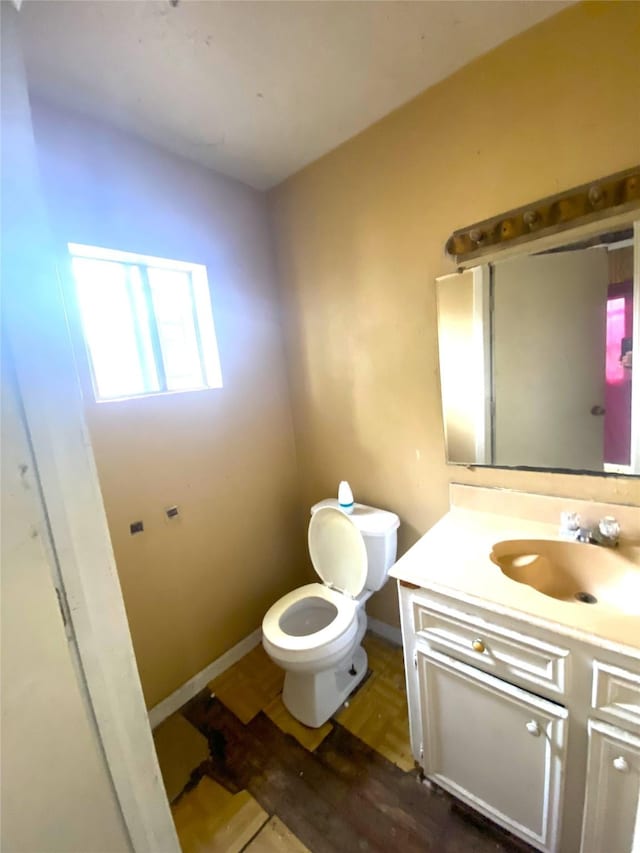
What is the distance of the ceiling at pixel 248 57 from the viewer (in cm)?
97

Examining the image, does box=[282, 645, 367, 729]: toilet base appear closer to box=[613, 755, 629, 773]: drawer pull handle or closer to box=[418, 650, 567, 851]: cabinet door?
box=[418, 650, 567, 851]: cabinet door

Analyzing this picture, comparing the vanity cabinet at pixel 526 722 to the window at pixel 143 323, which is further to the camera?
the window at pixel 143 323

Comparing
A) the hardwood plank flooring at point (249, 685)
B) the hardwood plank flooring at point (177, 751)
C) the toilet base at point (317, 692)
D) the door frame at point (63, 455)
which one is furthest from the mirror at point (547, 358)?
the hardwood plank flooring at point (177, 751)

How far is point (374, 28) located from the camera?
1.05 meters

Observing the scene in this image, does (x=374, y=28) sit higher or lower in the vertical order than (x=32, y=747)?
higher

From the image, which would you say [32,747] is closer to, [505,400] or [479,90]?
[505,400]

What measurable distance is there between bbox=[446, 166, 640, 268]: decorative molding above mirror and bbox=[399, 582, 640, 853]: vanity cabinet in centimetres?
118

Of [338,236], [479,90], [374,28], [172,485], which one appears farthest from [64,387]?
[479,90]

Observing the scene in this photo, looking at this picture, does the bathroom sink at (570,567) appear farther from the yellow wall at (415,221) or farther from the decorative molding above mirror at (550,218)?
the decorative molding above mirror at (550,218)

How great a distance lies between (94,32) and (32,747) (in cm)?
165

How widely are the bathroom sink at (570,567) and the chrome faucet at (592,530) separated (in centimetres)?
2

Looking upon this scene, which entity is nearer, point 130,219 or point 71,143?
point 71,143

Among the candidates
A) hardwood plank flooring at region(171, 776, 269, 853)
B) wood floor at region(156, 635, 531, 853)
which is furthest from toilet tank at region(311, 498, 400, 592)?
hardwood plank flooring at region(171, 776, 269, 853)

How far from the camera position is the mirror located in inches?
44.1
